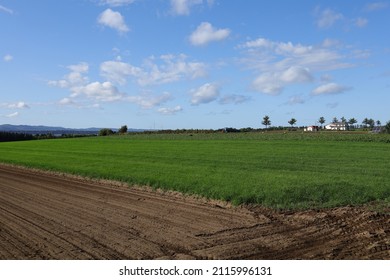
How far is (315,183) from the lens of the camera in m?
17.3

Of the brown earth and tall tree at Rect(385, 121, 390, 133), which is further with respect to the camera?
tall tree at Rect(385, 121, 390, 133)

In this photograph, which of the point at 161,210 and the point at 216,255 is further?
the point at 161,210

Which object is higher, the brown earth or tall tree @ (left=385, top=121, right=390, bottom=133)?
tall tree @ (left=385, top=121, right=390, bottom=133)

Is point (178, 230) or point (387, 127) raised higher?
point (387, 127)

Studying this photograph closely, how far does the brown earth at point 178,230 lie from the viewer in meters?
9.61

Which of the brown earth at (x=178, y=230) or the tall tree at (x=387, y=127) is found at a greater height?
the tall tree at (x=387, y=127)

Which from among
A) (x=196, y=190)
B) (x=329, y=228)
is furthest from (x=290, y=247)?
(x=196, y=190)

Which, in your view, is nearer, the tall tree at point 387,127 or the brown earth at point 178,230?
the brown earth at point 178,230

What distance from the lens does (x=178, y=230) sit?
456 inches

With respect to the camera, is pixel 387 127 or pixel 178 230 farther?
pixel 387 127

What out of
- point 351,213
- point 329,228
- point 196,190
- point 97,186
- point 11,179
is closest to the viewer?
point 329,228

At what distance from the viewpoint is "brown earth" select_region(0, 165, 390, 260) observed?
9.61 metres
